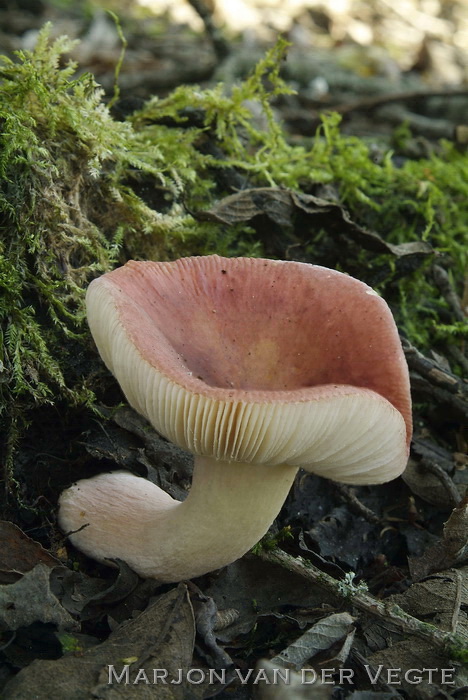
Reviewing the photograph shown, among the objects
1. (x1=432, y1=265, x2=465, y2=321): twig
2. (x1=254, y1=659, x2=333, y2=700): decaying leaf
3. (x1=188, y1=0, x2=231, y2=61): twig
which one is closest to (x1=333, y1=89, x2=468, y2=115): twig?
(x1=188, y1=0, x2=231, y2=61): twig

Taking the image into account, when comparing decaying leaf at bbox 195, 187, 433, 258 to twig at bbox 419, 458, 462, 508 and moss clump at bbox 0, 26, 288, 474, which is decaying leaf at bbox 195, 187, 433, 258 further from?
twig at bbox 419, 458, 462, 508

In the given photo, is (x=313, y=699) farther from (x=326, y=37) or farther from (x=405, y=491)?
(x=326, y=37)

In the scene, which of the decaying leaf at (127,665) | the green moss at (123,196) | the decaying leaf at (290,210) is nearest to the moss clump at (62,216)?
the green moss at (123,196)

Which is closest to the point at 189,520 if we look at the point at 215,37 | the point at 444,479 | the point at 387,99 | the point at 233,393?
the point at 233,393

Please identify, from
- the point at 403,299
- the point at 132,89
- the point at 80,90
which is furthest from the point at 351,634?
the point at 132,89

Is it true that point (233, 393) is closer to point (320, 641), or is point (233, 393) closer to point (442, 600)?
point (320, 641)

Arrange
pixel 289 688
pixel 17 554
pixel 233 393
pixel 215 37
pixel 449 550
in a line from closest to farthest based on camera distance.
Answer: pixel 289 688 < pixel 233 393 < pixel 17 554 < pixel 449 550 < pixel 215 37
